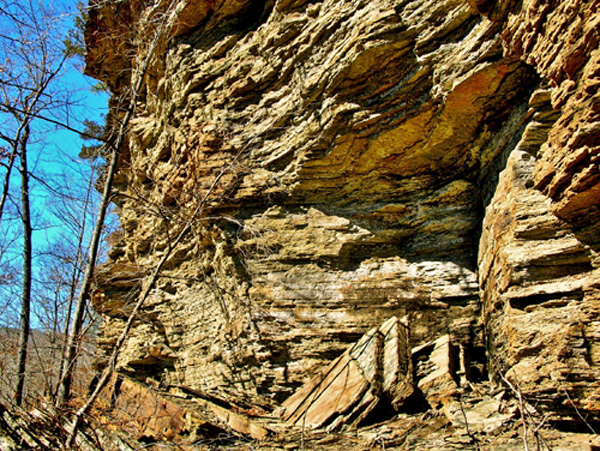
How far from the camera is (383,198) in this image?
745 centimetres

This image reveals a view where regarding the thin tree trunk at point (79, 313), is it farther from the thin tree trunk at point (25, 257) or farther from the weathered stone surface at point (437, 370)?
the weathered stone surface at point (437, 370)

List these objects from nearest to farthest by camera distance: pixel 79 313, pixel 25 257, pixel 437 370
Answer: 1. pixel 79 313
2. pixel 437 370
3. pixel 25 257

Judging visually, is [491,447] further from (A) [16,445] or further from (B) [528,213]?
(A) [16,445]

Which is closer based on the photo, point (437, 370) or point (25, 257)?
point (437, 370)

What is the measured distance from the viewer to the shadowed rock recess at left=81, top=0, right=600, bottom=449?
464 cm

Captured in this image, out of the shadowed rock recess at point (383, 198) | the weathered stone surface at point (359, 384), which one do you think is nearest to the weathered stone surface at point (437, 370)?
the shadowed rock recess at point (383, 198)

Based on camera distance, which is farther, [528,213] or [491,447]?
[528,213]

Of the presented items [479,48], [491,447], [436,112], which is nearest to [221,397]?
[491,447]

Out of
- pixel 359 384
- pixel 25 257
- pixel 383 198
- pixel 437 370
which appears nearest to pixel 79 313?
pixel 25 257

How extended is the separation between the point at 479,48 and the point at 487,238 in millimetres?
2477

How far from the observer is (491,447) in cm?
441

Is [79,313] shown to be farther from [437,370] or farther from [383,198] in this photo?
[383,198]

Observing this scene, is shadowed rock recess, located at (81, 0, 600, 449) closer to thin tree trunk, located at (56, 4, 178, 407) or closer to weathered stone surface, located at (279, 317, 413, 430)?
weathered stone surface, located at (279, 317, 413, 430)

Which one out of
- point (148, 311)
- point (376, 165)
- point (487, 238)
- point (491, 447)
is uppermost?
point (376, 165)
